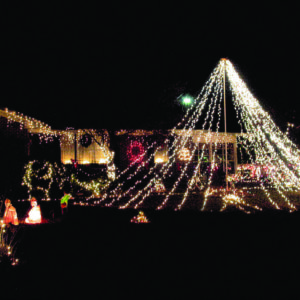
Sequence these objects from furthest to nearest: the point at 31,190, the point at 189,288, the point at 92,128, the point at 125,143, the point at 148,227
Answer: the point at 125,143, the point at 92,128, the point at 31,190, the point at 148,227, the point at 189,288

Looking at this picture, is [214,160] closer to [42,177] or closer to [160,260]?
[42,177]

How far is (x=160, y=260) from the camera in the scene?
4020 mm

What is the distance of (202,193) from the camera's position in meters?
11.2

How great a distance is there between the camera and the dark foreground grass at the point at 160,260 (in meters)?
3.33

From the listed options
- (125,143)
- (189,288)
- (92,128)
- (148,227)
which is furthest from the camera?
(125,143)

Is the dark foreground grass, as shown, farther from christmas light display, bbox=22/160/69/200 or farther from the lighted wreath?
the lighted wreath

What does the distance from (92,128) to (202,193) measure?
191 inches

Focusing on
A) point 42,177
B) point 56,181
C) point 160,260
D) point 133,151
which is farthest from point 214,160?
point 160,260

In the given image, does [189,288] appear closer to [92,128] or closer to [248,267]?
[248,267]

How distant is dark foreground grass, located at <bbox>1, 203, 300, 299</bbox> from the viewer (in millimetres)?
3332

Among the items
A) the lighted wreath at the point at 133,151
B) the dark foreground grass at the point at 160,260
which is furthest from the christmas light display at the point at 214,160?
the dark foreground grass at the point at 160,260

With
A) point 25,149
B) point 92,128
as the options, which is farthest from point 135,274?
point 25,149

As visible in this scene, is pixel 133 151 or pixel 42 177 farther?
pixel 133 151

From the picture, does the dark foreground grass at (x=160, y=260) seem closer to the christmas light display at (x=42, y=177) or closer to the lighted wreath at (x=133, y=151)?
the christmas light display at (x=42, y=177)
